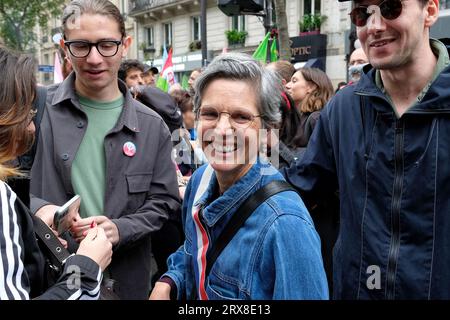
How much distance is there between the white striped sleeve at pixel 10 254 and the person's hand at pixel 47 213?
0.58 meters

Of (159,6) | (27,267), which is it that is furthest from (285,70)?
(159,6)

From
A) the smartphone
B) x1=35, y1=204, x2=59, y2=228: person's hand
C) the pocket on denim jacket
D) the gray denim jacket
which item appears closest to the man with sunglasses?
the pocket on denim jacket

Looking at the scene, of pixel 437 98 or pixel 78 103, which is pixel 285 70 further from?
pixel 437 98

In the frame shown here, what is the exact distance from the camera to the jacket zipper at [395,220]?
5.81 feet

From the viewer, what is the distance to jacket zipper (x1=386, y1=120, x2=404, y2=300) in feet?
5.81

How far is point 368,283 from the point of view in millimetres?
1869

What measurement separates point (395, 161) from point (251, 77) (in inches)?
25.0

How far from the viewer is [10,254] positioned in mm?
1357

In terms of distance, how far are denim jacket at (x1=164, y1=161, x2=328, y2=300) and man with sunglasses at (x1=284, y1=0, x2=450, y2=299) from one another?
41cm

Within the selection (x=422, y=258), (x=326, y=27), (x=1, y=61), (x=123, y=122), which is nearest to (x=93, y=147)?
(x=123, y=122)

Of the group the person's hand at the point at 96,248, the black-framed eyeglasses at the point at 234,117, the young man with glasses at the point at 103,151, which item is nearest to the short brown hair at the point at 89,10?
the young man with glasses at the point at 103,151

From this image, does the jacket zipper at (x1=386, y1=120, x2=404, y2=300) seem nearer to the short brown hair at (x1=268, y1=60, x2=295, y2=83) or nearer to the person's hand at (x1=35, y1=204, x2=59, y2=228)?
the person's hand at (x1=35, y1=204, x2=59, y2=228)

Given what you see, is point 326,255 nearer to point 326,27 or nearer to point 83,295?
point 83,295
